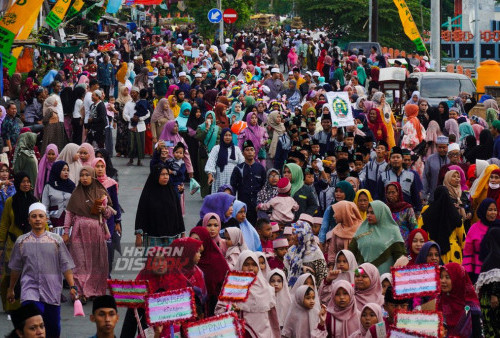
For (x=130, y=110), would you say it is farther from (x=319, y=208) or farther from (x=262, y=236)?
(x=262, y=236)

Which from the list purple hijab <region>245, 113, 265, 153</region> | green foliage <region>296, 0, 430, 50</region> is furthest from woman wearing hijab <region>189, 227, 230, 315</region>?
green foliage <region>296, 0, 430, 50</region>

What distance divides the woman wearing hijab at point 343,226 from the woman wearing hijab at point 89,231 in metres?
2.32

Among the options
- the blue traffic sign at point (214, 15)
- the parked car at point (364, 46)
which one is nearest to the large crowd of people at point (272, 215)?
the blue traffic sign at point (214, 15)

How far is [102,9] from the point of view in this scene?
166ft

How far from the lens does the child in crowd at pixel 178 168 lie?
15375mm

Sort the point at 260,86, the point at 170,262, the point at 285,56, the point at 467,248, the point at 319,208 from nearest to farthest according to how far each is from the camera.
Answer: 1. the point at 170,262
2. the point at 467,248
3. the point at 319,208
4. the point at 260,86
5. the point at 285,56

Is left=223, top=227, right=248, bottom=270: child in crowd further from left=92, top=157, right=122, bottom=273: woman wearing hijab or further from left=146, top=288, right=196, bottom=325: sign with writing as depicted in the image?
left=146, top=288, right=196, bottom=325: sign with writing

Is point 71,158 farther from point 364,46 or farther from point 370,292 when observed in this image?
point 364,46

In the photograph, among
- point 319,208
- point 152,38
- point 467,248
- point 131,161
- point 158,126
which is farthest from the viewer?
point 152,38

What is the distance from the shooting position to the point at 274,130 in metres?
19.2

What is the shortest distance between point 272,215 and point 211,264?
3459mm

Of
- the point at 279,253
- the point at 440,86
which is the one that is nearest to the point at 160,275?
the point at 279,253

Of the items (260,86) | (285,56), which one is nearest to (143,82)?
(260,86)

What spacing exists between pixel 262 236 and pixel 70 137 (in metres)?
10.9
